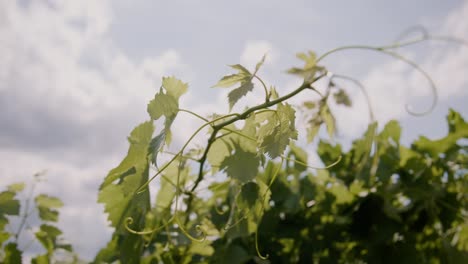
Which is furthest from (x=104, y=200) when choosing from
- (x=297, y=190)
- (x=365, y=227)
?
(x=365, y=227)

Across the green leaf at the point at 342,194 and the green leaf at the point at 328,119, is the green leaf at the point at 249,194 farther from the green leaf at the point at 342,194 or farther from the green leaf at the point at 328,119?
the green leaf at the point at 342,194

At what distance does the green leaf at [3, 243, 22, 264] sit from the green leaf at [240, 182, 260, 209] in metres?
0.64

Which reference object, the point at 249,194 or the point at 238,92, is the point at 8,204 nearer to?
the point at 249,194

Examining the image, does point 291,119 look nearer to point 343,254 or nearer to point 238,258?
point 238,258

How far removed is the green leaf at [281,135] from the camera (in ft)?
2.15

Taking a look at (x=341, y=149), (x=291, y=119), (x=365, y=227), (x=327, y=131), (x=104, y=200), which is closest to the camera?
(x=291, y=119)

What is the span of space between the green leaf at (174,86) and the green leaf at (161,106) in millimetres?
21

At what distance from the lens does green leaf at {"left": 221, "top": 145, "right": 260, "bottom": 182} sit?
2.58 ft

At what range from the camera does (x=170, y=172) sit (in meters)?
1.03

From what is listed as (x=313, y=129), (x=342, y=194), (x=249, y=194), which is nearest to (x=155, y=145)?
(x=249, y=194)

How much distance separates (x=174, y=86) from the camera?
2.36 ft

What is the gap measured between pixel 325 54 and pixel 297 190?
0.63 meters

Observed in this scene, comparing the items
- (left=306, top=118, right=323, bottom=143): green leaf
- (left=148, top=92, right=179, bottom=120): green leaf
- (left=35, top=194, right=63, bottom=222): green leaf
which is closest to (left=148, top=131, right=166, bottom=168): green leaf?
(left=148, top=92, right=179, bottom=120): green leaf

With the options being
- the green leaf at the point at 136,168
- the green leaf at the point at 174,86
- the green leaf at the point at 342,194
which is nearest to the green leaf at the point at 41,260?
the green leaf at the point at 136,168
